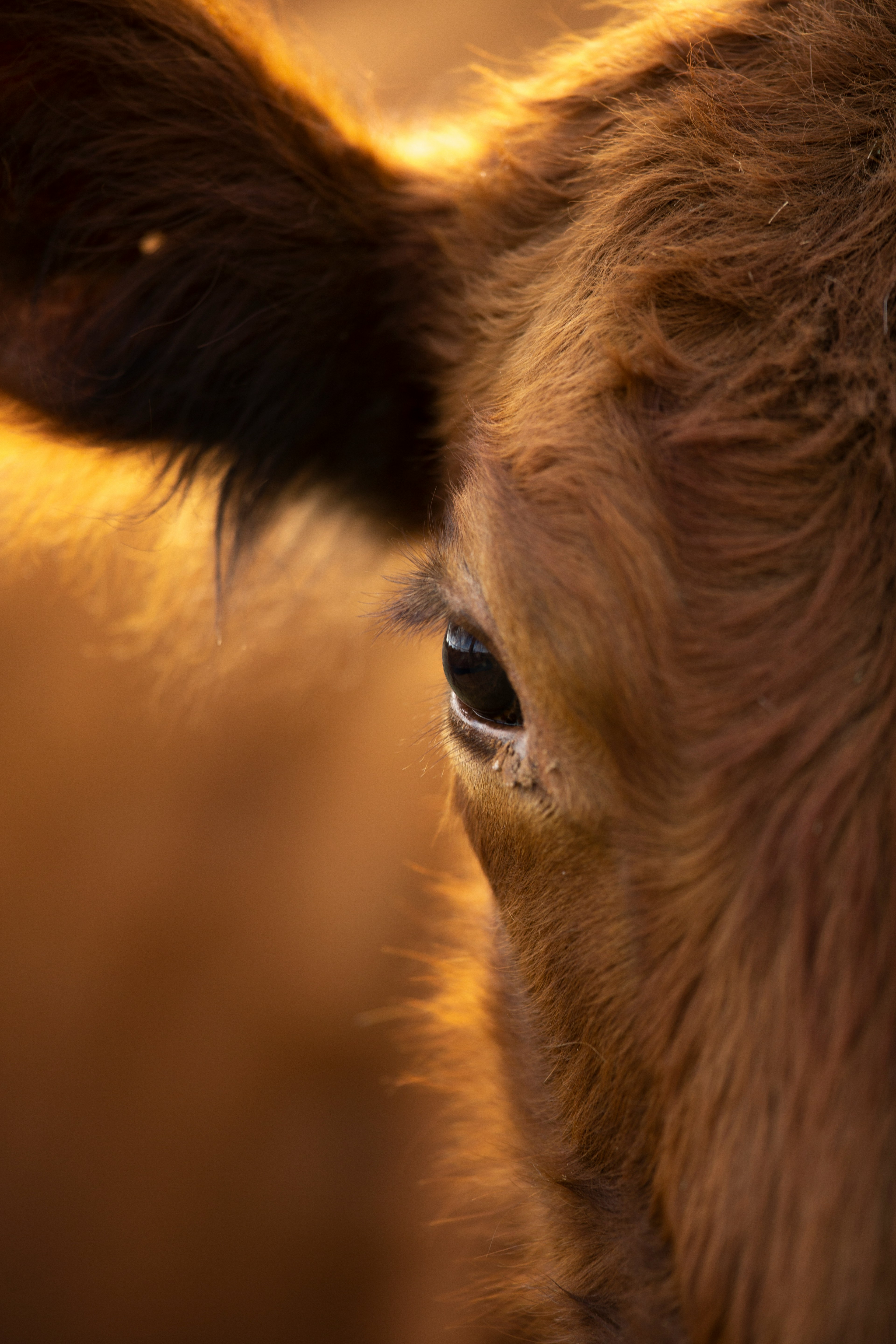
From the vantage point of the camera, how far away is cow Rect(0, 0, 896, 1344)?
31.7 inches

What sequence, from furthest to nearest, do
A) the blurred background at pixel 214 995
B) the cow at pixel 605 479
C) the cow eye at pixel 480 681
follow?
the blurred background at pixel 214 995 → the cow eye at pixel 480 681 → the cow at pixel 605 479

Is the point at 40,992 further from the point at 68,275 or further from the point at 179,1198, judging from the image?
the point at 68,275

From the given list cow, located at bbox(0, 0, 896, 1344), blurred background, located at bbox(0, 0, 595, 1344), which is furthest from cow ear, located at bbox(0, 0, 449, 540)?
blurred background, located at bbox(0, 0, 595, 1344)

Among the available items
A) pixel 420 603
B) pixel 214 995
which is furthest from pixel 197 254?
pixel 214 995

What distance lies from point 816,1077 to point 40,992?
200cm

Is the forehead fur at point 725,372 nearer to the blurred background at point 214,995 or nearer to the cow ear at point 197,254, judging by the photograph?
the cow ear at point 197,254

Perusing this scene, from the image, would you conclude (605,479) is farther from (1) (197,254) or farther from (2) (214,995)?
(2) (214,995)

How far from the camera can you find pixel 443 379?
165cm

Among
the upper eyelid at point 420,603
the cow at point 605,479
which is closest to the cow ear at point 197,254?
the cow at point 605,479

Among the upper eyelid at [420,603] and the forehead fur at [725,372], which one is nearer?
the forehead fur at [725,372]

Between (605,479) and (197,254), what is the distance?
862mm

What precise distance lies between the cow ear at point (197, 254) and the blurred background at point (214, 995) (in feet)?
1.69

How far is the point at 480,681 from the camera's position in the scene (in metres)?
1.22

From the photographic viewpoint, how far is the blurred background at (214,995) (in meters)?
2.19
